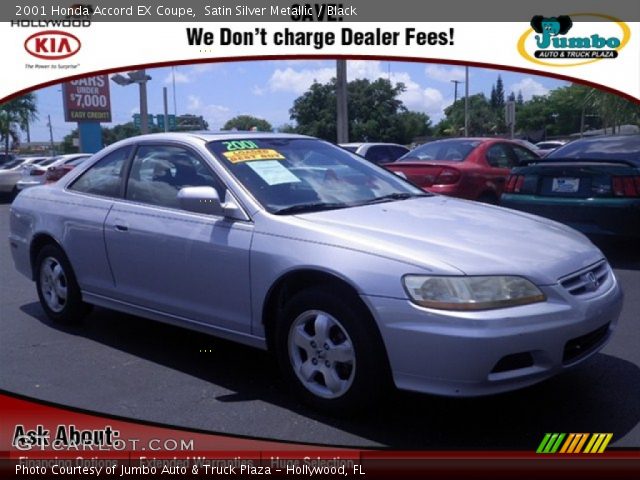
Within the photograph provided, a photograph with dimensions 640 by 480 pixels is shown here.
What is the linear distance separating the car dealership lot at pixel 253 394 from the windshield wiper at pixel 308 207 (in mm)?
1040

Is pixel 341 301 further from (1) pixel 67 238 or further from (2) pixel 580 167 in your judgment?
(2) pixel 580 167

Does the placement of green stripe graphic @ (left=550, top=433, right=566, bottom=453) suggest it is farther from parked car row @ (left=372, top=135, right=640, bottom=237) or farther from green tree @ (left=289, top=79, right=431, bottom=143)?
green tree @ (left=289, top=79, right=431, bottom=143)

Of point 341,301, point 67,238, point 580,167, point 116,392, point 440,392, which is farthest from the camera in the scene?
point 580,167

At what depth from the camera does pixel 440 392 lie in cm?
318

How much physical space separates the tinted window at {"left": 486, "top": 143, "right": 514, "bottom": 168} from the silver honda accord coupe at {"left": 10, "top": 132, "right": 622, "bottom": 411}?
182 inches

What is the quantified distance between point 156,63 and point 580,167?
4623mm

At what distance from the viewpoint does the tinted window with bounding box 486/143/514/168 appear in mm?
9141

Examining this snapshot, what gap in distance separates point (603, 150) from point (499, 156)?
1905mm

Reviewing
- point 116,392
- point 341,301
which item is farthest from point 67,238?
point 341,301

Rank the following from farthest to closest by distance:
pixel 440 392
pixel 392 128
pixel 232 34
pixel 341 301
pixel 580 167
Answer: pixel 392 128, pixel 580 167, pixel 232 34, pixel 341 301, pixel 440 392

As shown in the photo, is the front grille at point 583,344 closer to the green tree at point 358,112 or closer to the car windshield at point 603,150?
the car windshield at point 603,150

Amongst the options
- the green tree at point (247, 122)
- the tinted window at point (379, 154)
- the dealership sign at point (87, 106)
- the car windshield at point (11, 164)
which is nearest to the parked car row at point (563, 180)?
the green tree at point (247, 122)

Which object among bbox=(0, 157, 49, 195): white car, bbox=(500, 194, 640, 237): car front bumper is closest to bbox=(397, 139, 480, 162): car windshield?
bbox=(500, 194, 640, 237): car front bumper

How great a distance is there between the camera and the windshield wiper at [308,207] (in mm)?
3900
